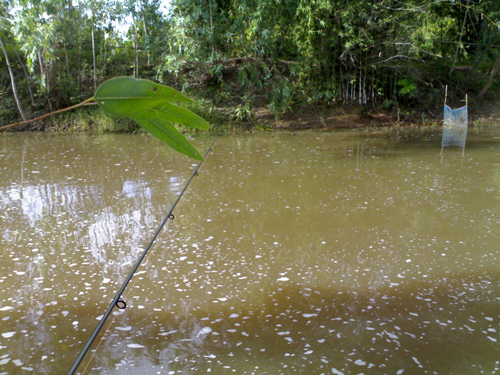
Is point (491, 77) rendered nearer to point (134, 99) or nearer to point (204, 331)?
point (204, 331)

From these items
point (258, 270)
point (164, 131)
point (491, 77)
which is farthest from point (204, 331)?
point (491, 77)

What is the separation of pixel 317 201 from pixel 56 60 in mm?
10678

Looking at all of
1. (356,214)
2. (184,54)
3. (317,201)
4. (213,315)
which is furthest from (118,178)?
(184,54)

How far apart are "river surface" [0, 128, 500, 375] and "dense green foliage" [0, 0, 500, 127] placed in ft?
18.5

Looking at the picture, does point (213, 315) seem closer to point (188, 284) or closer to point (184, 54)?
point (188, 284)

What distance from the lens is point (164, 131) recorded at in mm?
497

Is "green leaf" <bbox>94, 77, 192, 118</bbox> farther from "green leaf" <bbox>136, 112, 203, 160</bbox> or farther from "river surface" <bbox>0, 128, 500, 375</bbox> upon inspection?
"river surface" <bbox>0, 128, 500, 375</bbox>

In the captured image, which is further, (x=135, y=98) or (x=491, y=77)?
(x=491, y=77)

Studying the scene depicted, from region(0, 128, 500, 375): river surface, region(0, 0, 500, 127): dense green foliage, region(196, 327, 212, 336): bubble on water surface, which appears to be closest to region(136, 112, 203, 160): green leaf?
region(0, 128, 500, 375): river surface

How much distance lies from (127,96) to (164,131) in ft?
0.21

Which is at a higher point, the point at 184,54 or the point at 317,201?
the point at 184,54

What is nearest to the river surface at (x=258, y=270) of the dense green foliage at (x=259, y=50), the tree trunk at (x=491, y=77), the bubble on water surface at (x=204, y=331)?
the bubble on water surface at (x=204, y=331)

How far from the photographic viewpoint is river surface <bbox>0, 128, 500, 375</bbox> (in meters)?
2.38

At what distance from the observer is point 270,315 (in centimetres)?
275
